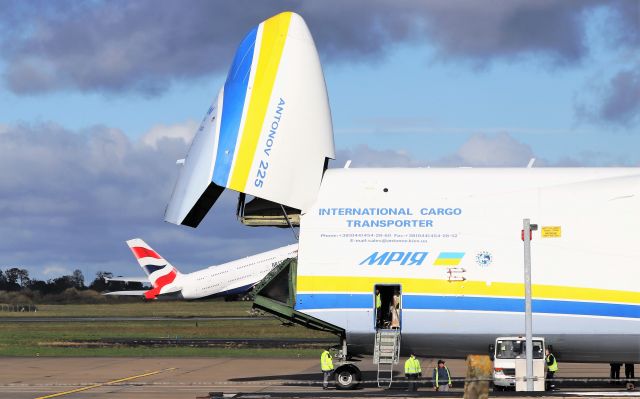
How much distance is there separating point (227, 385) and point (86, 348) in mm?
25934

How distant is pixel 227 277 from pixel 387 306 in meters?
77.8

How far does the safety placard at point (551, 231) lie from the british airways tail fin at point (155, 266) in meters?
86.4

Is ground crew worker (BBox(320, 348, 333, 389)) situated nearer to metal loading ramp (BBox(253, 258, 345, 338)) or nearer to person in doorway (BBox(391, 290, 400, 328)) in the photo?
metal loading ramp (BBox(253, 258, 345, 338))

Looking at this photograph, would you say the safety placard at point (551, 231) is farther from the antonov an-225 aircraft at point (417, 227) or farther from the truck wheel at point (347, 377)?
the truck wheel at point (347, 377)

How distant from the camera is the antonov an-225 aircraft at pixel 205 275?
4200 inches

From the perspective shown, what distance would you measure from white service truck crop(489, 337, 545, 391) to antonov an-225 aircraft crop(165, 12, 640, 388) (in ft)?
1.41

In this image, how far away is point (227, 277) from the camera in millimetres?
107938

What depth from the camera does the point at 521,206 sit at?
101 feet

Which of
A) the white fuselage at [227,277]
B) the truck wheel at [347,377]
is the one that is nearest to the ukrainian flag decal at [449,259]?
the truck wheel at [347,377]

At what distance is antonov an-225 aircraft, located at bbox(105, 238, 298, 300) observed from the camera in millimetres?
106688

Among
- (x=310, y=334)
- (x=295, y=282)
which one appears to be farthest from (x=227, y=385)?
(x=310, y=334)

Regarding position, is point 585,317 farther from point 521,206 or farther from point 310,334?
point 310,334

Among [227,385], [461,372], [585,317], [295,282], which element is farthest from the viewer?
[461,372]

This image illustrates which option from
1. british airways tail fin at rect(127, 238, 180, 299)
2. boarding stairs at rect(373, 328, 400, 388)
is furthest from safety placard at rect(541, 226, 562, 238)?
british airways tail fin at rect(127, 238, 180, 299)
